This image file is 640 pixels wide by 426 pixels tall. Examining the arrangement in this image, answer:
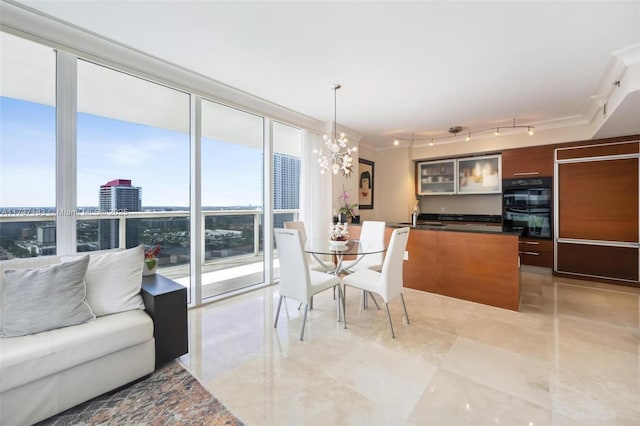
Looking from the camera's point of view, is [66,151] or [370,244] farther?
[370,244]

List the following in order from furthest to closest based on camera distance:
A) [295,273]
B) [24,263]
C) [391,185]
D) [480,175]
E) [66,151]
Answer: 1. [391,185]
2. [480,175]
3. [295,273]
4. [66,151]
5. [24,263]

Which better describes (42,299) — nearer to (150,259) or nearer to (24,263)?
(24,263)

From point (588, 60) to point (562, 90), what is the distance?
0.78m

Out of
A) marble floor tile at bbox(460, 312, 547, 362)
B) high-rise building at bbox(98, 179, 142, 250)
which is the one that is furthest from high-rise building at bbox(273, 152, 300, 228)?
marble floor tile at bbox(460, 312, 547, 362)

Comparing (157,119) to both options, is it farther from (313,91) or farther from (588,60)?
(588,60)

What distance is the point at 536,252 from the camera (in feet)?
15.7

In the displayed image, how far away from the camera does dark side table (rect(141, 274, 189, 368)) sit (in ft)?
6.64

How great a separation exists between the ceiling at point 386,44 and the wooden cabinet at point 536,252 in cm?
215

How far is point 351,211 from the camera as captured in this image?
201 inches

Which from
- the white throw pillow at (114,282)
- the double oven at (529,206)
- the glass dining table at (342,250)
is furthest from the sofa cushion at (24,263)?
the double oven at (529,206)

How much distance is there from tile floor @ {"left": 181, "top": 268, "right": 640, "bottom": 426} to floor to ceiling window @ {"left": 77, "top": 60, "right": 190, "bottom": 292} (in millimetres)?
1092

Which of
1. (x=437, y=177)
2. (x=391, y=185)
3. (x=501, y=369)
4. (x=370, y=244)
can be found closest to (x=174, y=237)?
(x=370, y=244)

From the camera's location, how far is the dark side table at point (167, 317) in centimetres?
203

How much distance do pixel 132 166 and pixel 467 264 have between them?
13.5ft
